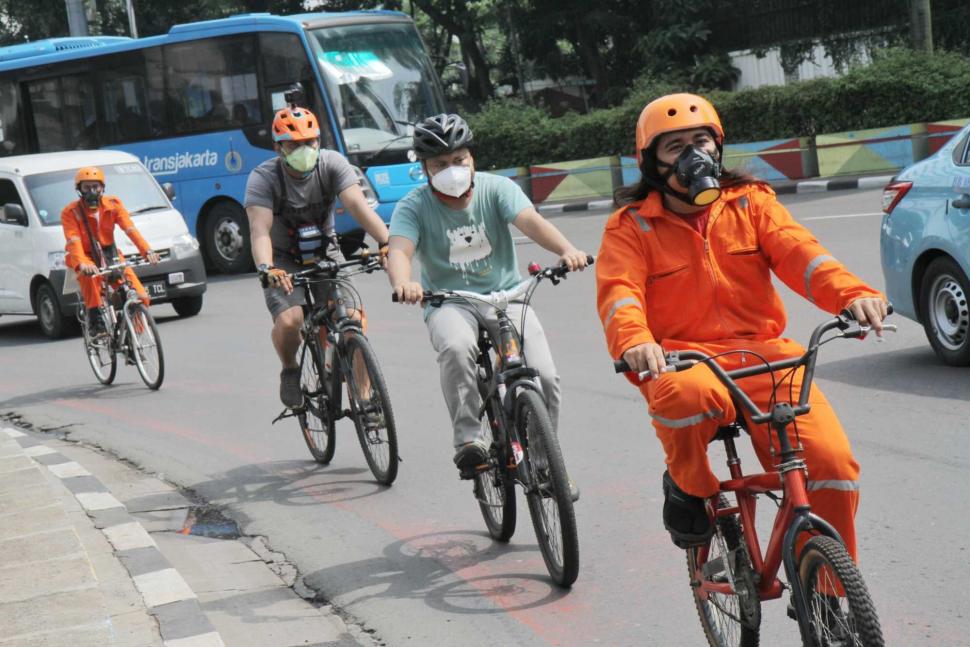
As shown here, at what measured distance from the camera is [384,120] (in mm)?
21516

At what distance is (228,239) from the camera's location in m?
22.4

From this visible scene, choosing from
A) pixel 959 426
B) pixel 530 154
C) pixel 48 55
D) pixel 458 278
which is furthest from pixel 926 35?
pixel 458 278

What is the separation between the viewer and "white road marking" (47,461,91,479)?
8438mm

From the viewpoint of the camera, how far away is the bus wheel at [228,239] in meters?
22.3

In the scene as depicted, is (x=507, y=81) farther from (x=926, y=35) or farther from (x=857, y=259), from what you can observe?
(x=857, y=259)

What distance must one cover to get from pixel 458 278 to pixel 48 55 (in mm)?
20481

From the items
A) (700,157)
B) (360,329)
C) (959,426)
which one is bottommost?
(959,426)

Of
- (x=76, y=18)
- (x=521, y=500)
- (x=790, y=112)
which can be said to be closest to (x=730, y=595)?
(x=521, y=500)

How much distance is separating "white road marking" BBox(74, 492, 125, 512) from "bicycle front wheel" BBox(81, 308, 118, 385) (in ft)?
15.8

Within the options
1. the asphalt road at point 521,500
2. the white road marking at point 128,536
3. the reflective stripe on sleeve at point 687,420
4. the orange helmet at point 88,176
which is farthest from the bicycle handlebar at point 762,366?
the orange helmet at point 88,176

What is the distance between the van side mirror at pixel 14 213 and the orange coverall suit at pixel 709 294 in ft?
43.0

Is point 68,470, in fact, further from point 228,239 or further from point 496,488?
point 228,239

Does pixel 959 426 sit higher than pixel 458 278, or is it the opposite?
pixel 458 278

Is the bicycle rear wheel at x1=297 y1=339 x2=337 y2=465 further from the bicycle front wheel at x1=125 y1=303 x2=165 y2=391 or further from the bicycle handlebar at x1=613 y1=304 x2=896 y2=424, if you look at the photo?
the bicycle handlebar at x1=613 y1=304 x2=896 y2=424
